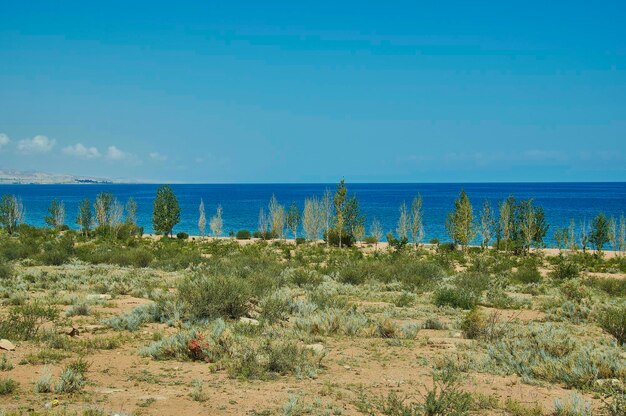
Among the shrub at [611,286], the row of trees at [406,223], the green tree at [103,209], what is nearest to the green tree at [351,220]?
the row of trees at [406,223]

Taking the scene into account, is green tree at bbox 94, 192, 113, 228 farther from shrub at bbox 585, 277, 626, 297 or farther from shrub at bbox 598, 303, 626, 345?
shrub at bbox 598, 303, 626, 345

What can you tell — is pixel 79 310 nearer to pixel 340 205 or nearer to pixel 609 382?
pixel 609 382

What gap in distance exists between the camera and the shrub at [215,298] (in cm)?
1303

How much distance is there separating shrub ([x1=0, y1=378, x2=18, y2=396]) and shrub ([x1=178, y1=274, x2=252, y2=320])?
5.54 meters

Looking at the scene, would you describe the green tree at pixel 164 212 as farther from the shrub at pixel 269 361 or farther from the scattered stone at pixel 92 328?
the shrub at pixel 269 361

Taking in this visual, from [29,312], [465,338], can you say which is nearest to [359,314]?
[465,338]

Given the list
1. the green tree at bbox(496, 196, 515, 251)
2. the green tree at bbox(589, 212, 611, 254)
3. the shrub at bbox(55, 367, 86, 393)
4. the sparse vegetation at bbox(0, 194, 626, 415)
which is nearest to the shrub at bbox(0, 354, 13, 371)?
the sparse vegetation at bbox(0, 194, 626, 415)

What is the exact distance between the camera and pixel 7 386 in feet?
24.2

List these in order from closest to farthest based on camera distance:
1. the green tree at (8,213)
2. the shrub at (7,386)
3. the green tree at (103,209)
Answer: the shrub at (7,386) → the green tree at (8,213) → the green tree at (103,209)

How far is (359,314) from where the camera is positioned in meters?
13.9

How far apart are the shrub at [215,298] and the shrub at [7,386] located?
5539 millimetres

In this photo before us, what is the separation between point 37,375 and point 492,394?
696 cm

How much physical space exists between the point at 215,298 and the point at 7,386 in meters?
6.08

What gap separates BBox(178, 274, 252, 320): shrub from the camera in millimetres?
13031
